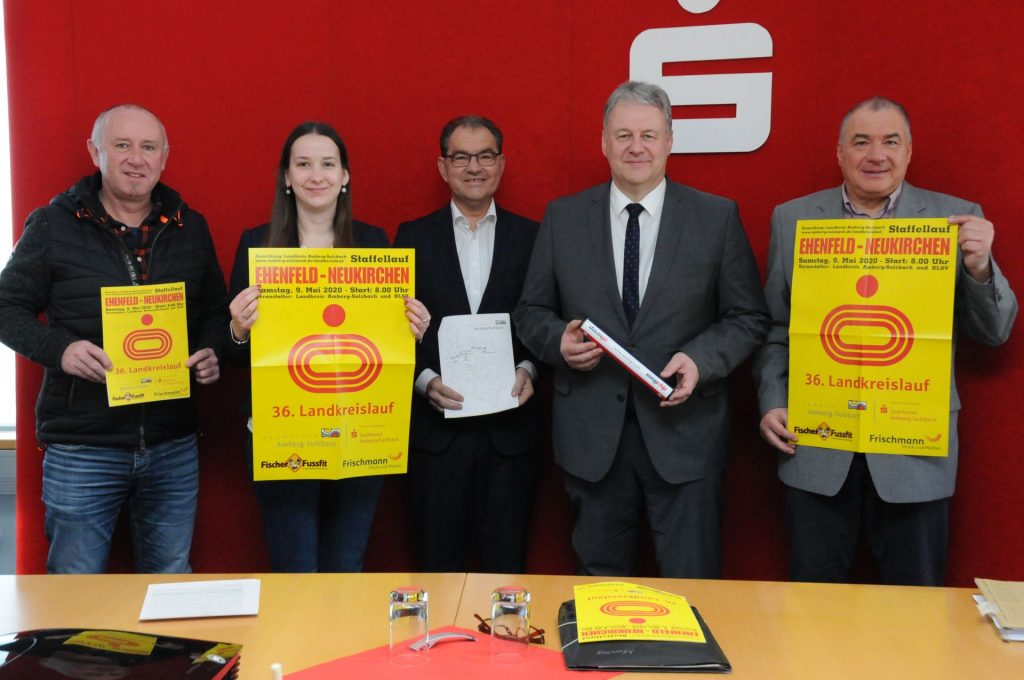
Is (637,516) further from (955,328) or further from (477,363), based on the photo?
(955,328)

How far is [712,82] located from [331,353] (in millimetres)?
1820

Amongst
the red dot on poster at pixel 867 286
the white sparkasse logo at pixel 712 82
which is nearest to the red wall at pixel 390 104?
the white sparkasse logo at pixel 712 82

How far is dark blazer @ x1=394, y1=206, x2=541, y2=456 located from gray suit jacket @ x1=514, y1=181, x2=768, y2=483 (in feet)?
0.88

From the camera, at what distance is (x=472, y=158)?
3027 millimetres

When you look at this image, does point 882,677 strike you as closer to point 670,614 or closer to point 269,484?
point 670,614

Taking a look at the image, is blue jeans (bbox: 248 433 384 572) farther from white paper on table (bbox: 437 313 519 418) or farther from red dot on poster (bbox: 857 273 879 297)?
red dot on poster (bbox: 857 273 879 297)

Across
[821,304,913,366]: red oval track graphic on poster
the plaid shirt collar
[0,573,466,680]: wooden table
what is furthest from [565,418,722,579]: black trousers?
the plaid shirt collar

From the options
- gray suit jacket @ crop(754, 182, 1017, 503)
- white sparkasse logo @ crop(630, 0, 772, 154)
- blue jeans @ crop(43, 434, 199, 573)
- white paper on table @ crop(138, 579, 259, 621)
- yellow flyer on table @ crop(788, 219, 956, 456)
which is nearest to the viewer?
white paper on table @ crop(138, 579, 259, 621)

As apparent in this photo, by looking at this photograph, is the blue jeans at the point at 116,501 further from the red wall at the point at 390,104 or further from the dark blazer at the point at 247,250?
the red wall at the point at 390,104

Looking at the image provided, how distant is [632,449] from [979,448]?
1.34 m

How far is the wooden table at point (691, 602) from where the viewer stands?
150cm

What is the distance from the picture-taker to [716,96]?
10.7ft

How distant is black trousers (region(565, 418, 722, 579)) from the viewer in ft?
8.87

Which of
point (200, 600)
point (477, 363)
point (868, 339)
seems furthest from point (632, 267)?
point (200, 600)
